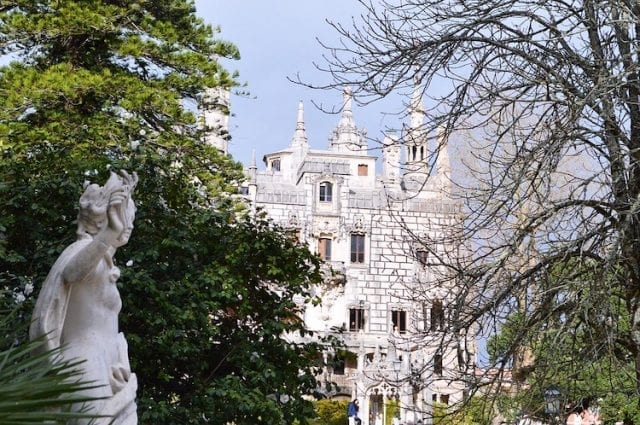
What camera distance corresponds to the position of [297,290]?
1038cm

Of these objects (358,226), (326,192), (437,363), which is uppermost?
(326,192)

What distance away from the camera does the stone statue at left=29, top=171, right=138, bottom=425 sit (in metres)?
4.18

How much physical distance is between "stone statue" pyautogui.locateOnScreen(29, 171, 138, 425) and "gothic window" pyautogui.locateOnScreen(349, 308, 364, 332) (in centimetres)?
4234

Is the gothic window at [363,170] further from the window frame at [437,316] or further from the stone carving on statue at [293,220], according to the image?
the window frame at [437,316]

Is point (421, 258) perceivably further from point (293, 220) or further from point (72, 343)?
point (293, 220)

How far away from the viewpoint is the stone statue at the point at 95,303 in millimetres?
4180

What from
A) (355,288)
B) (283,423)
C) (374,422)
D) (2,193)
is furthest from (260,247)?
(355,288)

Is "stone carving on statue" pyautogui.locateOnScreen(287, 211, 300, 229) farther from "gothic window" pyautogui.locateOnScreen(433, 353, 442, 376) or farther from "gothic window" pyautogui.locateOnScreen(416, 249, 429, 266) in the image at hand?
"gothic window" pyautogui.locateOnScreen(433, 353, 442, 376)

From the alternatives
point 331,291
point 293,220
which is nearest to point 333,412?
point 331,291

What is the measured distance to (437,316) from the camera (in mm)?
8125

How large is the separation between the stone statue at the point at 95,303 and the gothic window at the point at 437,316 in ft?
12.8

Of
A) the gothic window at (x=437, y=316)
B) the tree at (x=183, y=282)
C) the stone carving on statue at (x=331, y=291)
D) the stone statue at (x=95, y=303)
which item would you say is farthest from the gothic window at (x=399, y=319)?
the stone statue at (x=95, y=303)

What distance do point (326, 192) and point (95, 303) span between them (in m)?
44.8

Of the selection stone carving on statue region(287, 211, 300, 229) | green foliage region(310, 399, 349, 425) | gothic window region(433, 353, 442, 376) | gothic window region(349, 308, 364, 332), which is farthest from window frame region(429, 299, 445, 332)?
gothic window region(349, 308, 364, 332)
